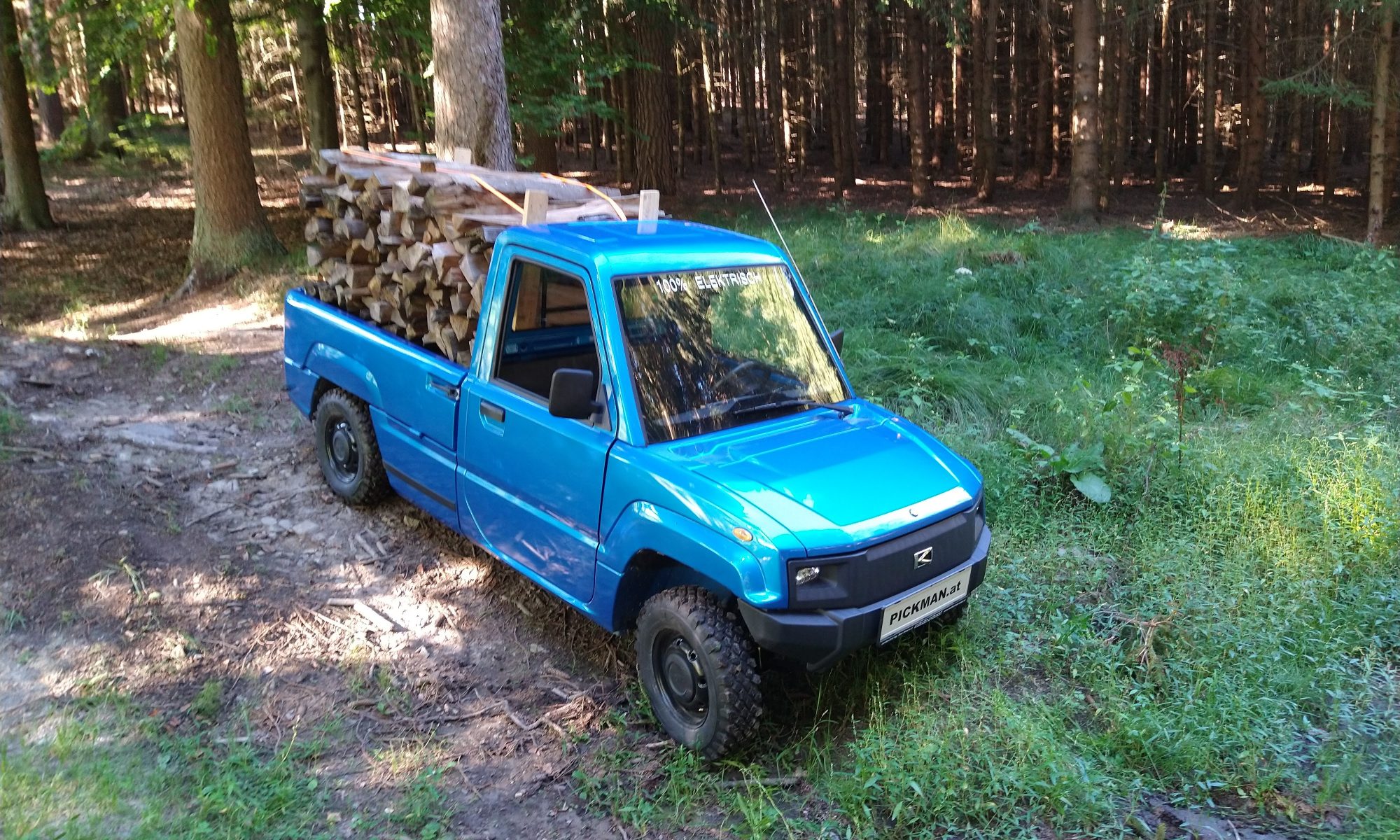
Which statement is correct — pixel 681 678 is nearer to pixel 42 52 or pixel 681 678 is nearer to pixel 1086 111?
pixel 1086 111

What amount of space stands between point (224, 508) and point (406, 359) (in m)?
1.79

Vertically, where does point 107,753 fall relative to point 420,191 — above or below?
below

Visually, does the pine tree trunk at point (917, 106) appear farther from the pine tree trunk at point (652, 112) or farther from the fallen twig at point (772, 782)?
the fallen twig at point (772, 782)

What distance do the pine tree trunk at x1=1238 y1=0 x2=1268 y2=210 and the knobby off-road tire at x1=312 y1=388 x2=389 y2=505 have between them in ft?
56.7

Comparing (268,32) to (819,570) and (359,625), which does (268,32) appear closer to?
(359,625)

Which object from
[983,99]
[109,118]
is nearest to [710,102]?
[983,99]

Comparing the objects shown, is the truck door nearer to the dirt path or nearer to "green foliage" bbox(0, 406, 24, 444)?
the dirt path

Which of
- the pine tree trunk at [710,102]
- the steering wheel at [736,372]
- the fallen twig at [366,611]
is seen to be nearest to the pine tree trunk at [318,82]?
the pine tree trunk at [710,102]

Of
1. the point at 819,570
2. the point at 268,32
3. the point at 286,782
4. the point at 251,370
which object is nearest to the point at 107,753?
the point at 286,782

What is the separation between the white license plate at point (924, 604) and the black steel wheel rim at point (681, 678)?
777 millimetres

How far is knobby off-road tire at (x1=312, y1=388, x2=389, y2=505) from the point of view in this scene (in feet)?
19.4

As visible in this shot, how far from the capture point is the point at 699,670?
395cm

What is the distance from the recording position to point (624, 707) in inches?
176

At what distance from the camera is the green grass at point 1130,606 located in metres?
3.74
